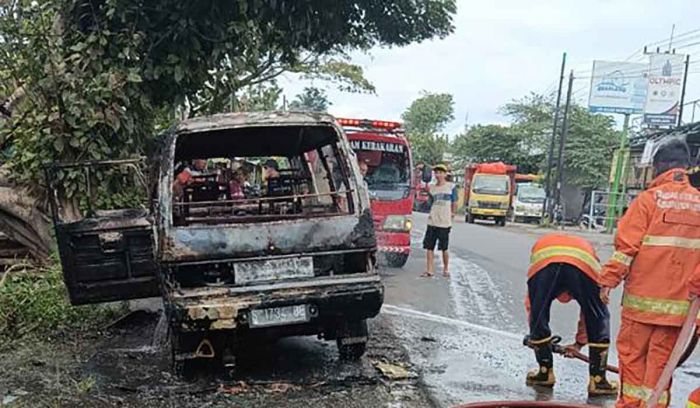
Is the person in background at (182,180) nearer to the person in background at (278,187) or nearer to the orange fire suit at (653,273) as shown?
the person in background at (278,187)

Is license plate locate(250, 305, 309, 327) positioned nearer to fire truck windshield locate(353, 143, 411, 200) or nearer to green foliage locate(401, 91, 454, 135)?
fire truck windshield locate(353, 143, 411, 200)

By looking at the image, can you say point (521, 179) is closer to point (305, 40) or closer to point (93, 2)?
point (305, 40)

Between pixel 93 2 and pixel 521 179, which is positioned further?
pixel 521 179

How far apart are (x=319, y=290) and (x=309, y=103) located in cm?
4394

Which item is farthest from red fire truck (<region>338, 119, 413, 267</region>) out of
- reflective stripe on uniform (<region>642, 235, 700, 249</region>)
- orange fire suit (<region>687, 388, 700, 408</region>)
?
orange fire suit (<region>687, 388, 700, 408</region>)

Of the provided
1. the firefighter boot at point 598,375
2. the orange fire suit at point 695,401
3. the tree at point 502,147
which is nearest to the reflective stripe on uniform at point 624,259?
the orange fire suit at point 695,401

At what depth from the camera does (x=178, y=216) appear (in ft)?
19.1

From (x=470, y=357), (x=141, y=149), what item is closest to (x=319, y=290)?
(x=470, y=357)

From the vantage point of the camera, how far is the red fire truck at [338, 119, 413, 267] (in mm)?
11148

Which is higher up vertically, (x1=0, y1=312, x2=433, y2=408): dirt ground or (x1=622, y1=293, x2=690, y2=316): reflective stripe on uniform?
(x1=622, y1=293, x2=690, y2=316): reflective stripe on uniform

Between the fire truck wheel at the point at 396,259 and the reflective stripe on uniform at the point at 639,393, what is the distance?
7.44 metres

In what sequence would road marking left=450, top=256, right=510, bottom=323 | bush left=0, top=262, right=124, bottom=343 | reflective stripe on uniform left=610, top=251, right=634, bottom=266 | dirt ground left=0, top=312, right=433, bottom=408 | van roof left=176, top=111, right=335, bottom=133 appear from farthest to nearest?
1. road marking left=450, top=256, right=510, bottom=323
2. bush left=0, top=262, right=124, bottom=343
3. van roof left=176, top=111, right=335, bottom=133
4. dirt ground left=0, top=312, right=433, bottom=408
5. reflective stripe on uniform left=610, top=251, right=634, bottom=266

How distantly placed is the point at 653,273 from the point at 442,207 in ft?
21.5

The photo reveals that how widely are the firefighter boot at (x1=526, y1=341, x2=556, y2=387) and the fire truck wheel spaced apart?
6.34 meters
